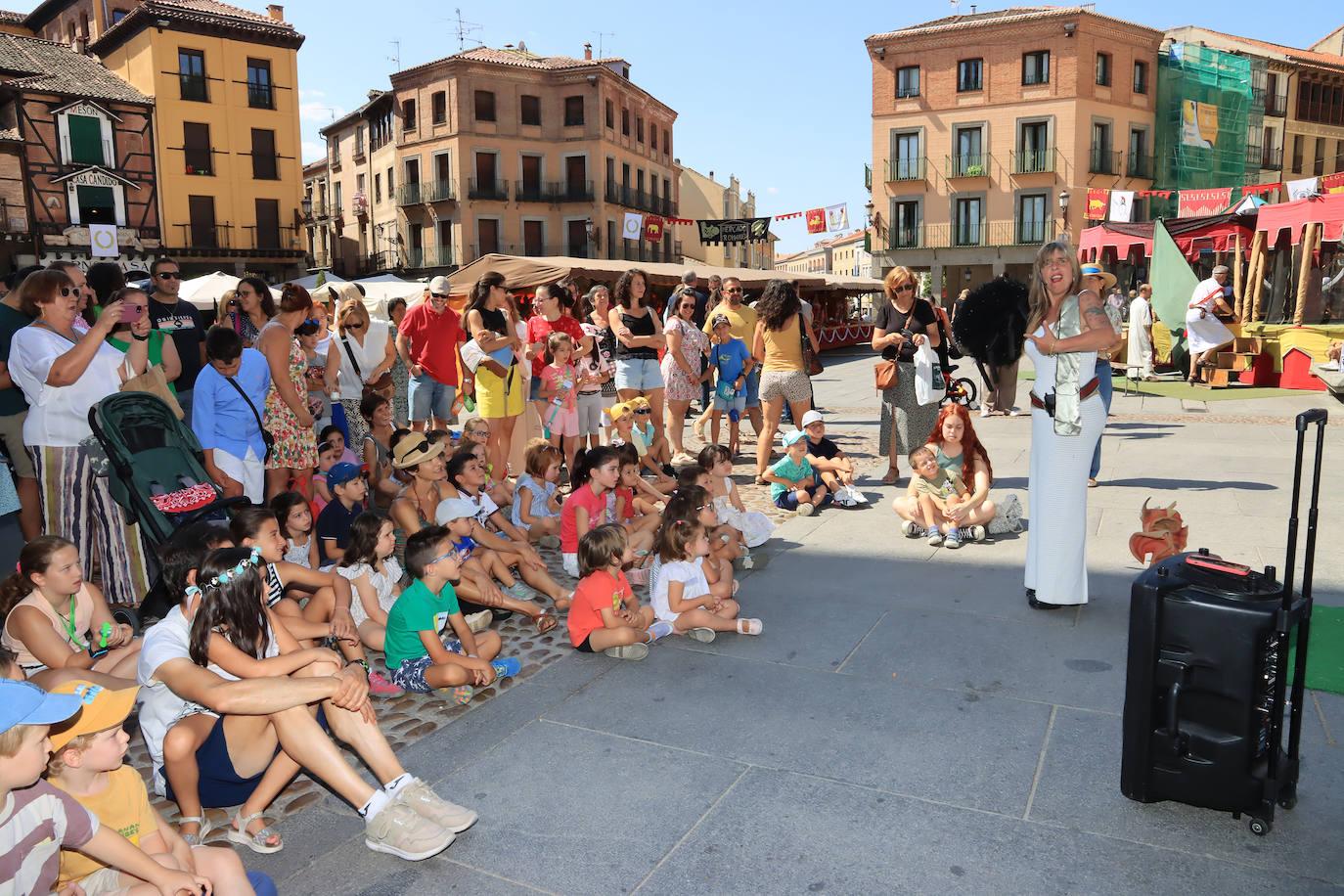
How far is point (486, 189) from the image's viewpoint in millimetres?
42875

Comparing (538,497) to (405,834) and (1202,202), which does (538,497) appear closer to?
(405,834)

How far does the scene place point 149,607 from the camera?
188 inches

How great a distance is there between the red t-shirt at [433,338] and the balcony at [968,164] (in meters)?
35.2

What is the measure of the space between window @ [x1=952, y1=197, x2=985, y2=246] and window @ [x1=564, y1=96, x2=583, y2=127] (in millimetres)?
17366

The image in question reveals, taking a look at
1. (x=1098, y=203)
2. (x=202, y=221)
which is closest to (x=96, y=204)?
(x=202, y=221)

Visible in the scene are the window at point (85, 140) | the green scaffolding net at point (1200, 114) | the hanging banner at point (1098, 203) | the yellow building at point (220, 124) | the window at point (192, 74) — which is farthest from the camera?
the green scaffolding net at point (1200, 114)

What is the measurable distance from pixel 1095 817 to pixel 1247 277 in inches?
644

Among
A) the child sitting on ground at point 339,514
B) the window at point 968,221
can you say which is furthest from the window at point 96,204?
the child sitting on ground at point 339,514

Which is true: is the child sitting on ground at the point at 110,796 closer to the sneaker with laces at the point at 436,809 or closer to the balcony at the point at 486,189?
the sneaker with laces at the point at 436,809

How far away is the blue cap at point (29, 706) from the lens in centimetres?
199

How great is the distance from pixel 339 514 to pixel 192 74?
122 ft

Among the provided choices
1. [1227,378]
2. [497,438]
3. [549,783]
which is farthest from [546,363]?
→ [1227,378]

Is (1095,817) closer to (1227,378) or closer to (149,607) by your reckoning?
(149,607)

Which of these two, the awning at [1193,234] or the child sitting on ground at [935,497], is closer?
the child sitting on ground at [935,497]
